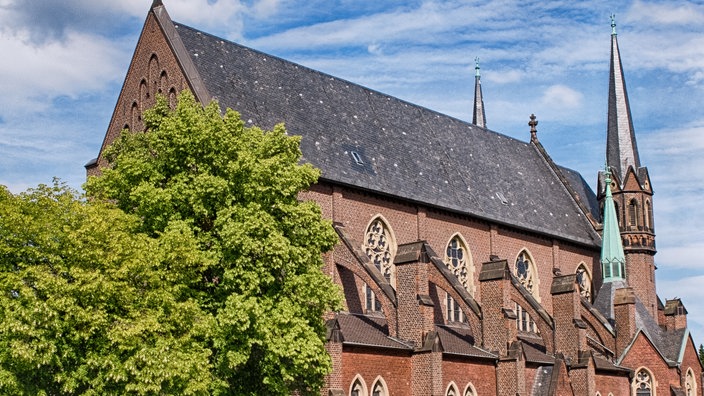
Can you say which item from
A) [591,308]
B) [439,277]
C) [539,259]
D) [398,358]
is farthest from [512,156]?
[398,358]

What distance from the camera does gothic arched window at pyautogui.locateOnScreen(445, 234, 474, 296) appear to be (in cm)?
3925

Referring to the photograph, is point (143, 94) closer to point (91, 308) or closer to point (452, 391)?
point (91, 308)

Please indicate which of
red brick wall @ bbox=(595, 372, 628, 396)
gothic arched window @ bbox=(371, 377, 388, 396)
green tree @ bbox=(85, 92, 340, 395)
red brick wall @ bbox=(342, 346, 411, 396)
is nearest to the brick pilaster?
red brick wall @ bbox=(595, 372, 628, 396)

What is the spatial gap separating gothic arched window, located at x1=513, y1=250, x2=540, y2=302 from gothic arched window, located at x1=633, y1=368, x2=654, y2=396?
18.3ft

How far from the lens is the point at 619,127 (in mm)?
50594

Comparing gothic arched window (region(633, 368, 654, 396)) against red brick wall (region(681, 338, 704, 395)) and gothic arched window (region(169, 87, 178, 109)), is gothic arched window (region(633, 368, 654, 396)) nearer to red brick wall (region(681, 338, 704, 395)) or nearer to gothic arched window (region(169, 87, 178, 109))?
red brick wall (region(681, 338, 704, 395))

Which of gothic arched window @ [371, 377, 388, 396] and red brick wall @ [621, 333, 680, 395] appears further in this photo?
red brick wall @ [621, 333, 680, 395]

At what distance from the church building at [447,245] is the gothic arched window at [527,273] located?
0.06 m

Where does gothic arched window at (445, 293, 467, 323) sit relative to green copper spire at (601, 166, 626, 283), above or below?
below

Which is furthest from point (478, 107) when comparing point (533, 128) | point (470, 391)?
point (470, 391)

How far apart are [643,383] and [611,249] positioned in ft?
24.9

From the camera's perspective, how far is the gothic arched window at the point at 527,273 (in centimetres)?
4303

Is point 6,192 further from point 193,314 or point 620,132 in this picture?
point 620,132

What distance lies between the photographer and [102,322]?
21.1 metres
